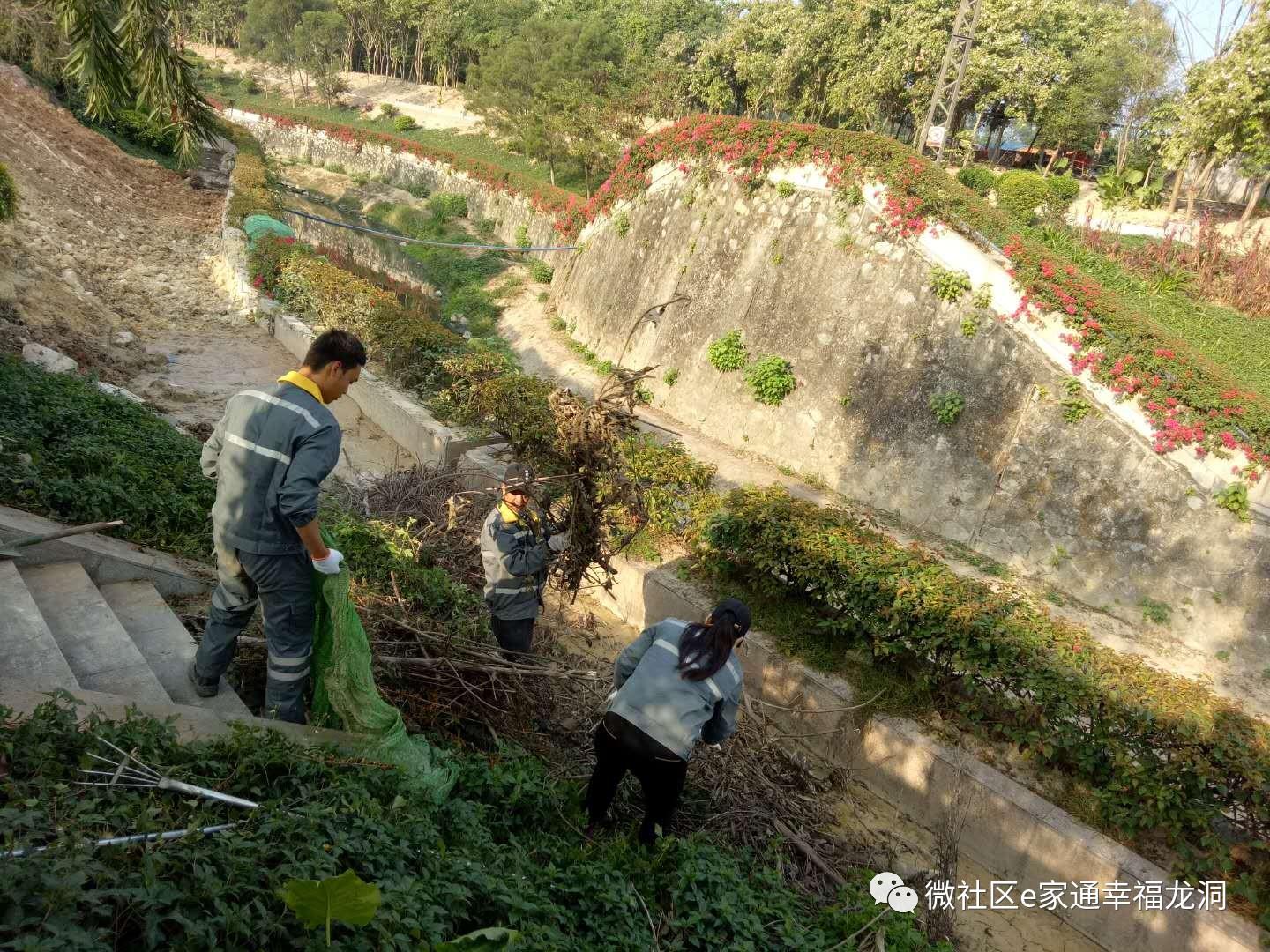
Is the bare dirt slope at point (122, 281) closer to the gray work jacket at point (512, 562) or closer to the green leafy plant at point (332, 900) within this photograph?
the gray work jacket at point (512, 562)

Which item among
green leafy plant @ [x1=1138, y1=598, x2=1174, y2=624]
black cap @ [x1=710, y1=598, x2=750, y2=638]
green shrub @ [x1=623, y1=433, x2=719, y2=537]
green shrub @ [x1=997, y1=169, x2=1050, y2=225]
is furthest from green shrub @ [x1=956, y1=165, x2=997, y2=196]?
black cap @ [x1=710, y1=598, x2=750, y2=638]

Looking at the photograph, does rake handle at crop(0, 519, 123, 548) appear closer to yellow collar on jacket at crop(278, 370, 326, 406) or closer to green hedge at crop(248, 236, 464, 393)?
yellow collar on jacket at crop(278, 370, 326, 406)

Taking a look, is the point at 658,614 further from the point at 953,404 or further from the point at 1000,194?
the point at 1000,194

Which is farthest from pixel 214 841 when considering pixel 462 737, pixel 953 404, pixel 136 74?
pixel 953 404

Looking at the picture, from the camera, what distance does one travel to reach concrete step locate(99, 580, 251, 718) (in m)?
3.91

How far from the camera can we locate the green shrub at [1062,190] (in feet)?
66.6

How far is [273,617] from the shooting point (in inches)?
147

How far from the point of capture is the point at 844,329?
13.4m

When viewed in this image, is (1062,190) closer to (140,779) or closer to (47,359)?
(47,359)

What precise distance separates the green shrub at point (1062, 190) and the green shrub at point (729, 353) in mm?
11082

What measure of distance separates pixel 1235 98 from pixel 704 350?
11.4 m

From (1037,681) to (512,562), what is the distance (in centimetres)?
354

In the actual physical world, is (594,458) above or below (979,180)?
below

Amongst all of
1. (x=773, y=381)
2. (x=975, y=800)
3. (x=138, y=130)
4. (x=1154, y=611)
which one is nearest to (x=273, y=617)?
(x=975, y=800)
